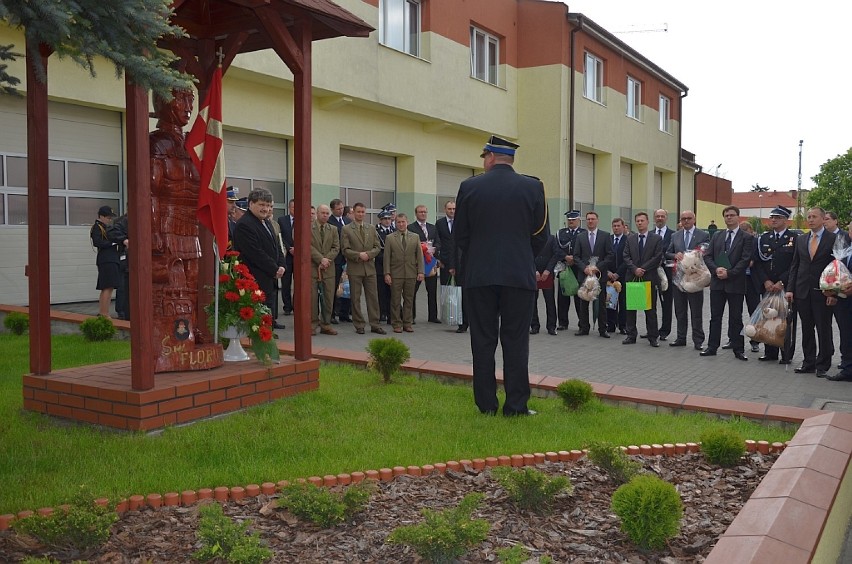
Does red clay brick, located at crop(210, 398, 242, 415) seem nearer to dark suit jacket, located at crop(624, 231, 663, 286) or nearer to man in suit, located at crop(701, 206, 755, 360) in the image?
man in suit, located at crop(701, 206, 755, 360)

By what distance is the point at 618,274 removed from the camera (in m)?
12.9

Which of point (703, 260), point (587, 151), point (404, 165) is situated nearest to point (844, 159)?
point (587, 151)

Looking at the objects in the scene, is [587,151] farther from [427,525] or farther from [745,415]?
[427,525]

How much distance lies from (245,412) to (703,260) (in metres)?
7.51

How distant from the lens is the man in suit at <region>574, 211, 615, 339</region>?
13.0 metres

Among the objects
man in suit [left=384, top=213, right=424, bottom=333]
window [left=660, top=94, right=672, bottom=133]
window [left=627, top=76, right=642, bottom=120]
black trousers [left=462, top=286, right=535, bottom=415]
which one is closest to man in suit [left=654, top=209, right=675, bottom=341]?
man in suit [left=384, top=213, right=424, bottom=333]

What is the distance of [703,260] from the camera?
1138cm

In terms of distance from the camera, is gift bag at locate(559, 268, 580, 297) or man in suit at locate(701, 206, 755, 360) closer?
man in suit at locate(701, 206, 755, 360)

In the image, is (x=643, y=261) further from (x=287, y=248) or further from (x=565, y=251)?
(x=287, y=248)

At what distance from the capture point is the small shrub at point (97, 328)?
9703 millimetres

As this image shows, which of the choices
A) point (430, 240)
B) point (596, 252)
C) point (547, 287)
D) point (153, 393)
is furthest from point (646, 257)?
point (153, 393)

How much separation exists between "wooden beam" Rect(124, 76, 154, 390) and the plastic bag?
763cm

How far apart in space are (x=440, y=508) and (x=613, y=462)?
114 centimetres

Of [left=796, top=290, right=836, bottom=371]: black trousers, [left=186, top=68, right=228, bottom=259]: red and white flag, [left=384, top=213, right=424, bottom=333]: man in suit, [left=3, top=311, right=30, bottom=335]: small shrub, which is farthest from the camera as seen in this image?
[left=384, top=213, right=424, bottom=333]: man in suit
